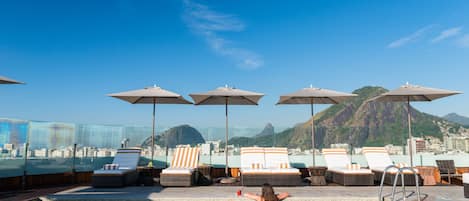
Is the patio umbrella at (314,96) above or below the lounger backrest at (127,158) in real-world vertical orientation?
above

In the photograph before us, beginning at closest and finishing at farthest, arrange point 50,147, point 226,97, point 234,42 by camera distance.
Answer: point 50,147
point 226,97
point 234,42

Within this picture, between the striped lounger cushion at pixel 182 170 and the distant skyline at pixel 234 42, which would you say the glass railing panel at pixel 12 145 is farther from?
the distant skyline at pixel 234 42

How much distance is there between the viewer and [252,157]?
844 centimetres

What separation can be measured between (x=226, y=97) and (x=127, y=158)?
304 cm

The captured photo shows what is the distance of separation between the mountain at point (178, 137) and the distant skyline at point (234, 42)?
1.44ft

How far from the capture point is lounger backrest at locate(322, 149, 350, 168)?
28.3 ft

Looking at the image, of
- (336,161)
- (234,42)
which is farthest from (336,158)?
(234,42)

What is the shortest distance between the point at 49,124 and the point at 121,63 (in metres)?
16.2

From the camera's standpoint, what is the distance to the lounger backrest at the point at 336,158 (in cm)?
862

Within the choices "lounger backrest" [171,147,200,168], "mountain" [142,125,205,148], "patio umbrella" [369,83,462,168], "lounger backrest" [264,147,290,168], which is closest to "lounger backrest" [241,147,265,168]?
"lounger backrest" [264,147,290,168]

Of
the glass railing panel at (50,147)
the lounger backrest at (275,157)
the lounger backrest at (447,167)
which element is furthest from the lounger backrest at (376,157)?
the glass railing panel at (50,147)

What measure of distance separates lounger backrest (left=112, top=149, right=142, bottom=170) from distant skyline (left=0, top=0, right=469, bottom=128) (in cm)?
423

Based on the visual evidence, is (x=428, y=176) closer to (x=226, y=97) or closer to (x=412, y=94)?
(x=412, y=94)

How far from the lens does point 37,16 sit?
17906mm
